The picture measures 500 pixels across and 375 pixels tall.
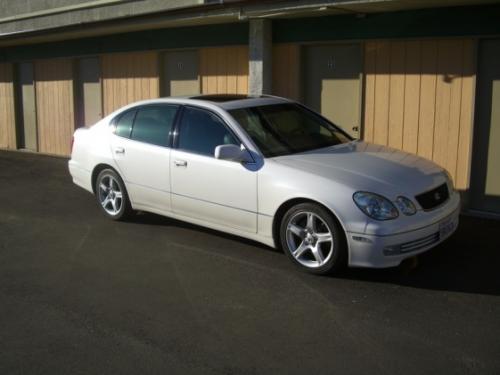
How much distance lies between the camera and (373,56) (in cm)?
953

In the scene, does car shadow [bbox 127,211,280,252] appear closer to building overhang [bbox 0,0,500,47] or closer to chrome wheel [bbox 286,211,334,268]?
chrome wheel [bbox 286,211,334,268]

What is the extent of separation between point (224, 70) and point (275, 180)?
5.85 metres

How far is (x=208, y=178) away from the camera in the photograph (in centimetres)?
688

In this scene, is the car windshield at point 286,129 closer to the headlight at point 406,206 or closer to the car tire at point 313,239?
the car tire at point 313,239

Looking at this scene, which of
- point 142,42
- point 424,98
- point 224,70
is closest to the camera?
point 424,98

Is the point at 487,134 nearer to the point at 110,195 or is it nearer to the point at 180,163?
the point at 180,163

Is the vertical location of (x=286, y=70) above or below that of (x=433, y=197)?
above

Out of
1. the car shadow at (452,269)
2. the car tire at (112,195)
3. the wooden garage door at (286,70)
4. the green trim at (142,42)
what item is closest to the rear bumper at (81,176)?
Answer: the car tire at (112,195)

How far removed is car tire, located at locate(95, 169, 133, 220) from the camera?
322 inches

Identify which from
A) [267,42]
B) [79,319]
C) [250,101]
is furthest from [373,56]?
[79,319]

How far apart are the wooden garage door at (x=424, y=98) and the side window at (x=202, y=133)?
3.38 meters

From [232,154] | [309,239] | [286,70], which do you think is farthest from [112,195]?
[286,70]

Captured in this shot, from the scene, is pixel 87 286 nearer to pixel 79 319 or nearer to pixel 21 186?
pixel 79 319

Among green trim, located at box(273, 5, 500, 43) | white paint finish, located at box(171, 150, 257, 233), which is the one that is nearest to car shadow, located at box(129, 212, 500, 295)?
white paint finish, located at box(171, 150, 257, 233)
